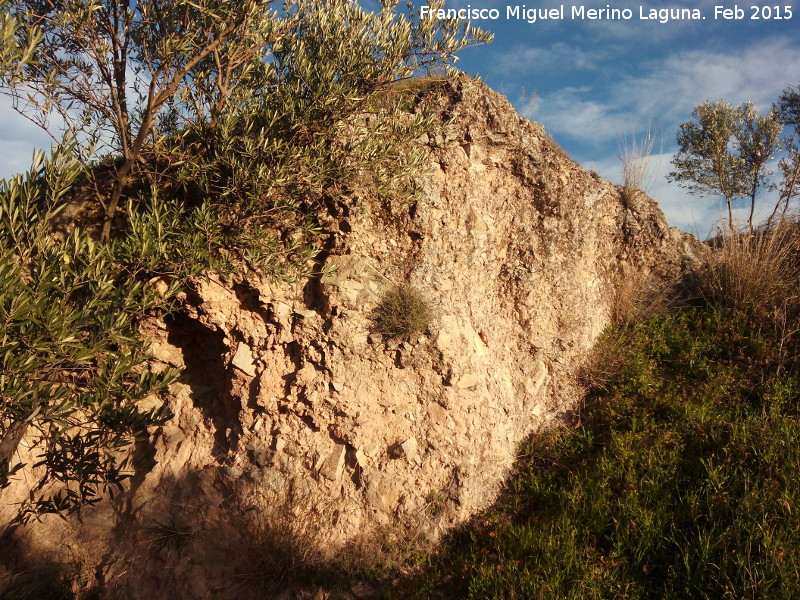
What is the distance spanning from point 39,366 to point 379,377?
333 centimetres

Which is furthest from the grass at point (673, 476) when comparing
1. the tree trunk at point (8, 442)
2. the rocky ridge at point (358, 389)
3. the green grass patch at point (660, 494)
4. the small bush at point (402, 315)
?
Answer: the tree trunk at point (8, 442)

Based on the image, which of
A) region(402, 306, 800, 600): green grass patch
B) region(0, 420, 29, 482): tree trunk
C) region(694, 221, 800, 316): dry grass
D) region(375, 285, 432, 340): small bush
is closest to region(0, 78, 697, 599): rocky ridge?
region(375, 285, 432, 340): small bush

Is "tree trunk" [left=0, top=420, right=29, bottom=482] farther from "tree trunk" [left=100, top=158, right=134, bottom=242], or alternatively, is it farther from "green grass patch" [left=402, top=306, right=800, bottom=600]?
"green grass patch" [left=402, top=306, right=800, bottom=600]

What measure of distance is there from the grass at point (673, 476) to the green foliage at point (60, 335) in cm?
332

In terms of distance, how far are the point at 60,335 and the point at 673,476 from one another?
19.6 feet

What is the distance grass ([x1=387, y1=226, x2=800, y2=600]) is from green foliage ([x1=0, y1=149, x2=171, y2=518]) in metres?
3.32

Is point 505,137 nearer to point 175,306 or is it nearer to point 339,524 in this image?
point 175,306

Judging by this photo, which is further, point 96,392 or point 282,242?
point 282,242

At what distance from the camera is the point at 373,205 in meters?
6.42

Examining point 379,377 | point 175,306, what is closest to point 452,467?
point 379,377

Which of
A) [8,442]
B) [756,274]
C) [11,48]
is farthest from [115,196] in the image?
[756,274]

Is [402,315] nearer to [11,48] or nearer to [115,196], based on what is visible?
[115,196]

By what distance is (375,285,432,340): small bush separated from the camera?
6.05 meters

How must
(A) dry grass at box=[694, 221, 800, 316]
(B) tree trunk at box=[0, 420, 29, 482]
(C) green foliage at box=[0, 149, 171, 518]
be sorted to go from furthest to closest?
(A) dry grass at box=[694, 221, 800, 316] → (B) tree trunk at box=[0, 420, 29, 482] → (C) green foliage at box=[0, 149, 171, 518]
